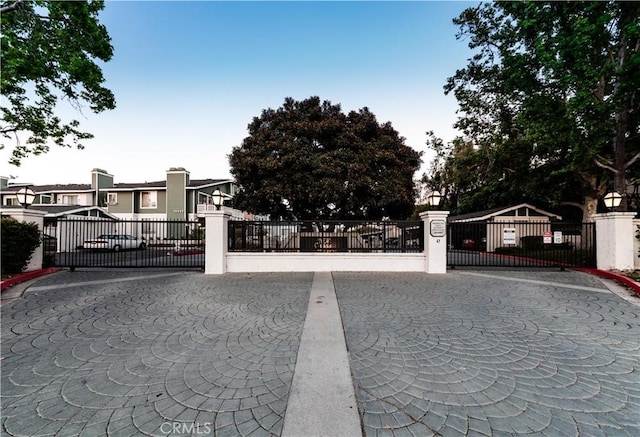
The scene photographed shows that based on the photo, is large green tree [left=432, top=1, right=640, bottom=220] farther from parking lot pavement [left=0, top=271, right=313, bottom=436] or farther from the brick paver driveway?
parking lot pavement [left=0, top=271, right=313, bottom=436]

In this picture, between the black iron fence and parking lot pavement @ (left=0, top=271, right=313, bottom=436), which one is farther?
the black iron fence

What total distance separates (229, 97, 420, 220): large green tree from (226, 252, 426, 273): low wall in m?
4.44

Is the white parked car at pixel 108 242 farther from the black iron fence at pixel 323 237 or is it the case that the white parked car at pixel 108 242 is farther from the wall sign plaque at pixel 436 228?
the wall sign plaque at pixel 436 228

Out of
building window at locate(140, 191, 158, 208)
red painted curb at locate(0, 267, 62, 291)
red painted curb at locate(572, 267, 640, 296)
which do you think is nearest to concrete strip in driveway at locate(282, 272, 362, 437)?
red painted curb at locate(572, 267, 640, 296)

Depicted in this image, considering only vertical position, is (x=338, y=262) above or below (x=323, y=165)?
below

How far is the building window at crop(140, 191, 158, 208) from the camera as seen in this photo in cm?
2702

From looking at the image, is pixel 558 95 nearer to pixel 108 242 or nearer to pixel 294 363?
pixel 294 363

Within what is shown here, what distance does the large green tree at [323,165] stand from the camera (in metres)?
12.8

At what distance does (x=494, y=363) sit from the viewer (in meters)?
3.03

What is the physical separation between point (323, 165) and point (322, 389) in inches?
430

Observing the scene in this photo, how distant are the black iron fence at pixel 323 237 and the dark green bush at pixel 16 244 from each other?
5.71 metres

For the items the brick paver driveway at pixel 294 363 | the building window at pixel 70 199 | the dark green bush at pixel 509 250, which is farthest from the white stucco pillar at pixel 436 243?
the building window at pixel 70 199

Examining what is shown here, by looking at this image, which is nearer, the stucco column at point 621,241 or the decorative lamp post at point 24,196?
the decorative lamp post at point 24,196

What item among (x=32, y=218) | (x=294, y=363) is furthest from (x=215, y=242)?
(x=294, y=363)
